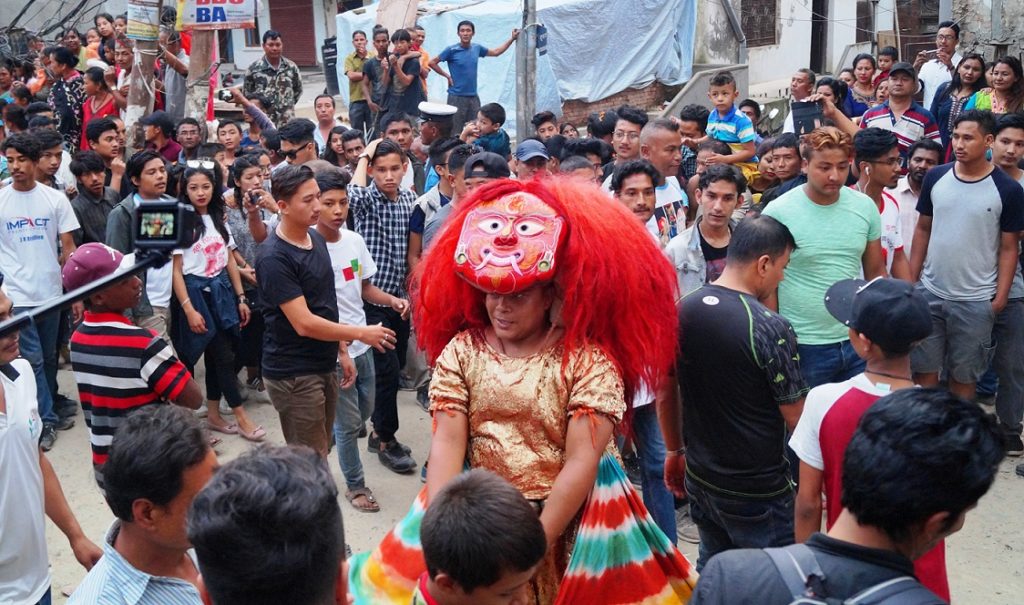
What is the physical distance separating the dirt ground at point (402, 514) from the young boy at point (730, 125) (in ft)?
10.9

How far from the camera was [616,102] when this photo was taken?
1606 centimetres

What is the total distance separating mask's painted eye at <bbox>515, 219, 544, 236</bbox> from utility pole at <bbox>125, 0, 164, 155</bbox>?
7369mm

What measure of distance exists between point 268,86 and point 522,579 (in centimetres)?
964

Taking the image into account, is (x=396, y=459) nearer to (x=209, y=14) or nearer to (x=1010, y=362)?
(x=1010, y=362)

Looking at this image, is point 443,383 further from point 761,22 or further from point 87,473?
point 761,22

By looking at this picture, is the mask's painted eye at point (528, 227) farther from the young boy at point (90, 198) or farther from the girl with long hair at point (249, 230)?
the young boy at point (90, 198)

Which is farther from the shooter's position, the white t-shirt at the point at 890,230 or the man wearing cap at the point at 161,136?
the man wearing cap at the point at 161,136

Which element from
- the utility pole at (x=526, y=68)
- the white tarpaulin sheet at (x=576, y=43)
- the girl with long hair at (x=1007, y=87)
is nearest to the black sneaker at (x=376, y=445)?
the utility pole at (x=526, y=68)

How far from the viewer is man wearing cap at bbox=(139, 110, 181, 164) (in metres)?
8.34

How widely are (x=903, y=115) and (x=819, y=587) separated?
282 inches

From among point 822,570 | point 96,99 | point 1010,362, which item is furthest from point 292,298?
point 96,99

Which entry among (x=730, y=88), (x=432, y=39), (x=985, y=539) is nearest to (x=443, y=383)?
(x=985, y=539)

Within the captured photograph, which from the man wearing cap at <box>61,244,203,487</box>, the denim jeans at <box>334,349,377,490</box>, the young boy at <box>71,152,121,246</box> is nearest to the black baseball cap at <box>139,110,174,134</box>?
the young boy at <box>71,152,121,246</box>

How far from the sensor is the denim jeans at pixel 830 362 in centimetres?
491
